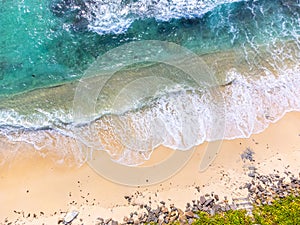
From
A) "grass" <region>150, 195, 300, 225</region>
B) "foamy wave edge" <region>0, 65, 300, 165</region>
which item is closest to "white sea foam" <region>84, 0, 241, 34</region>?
"foamy wave edge" <region>0, 65, 300, 165</region>

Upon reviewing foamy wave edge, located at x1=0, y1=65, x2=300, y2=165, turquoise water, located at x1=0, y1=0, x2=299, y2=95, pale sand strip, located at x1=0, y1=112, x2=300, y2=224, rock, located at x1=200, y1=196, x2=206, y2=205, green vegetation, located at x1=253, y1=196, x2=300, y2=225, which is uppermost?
turquoise water, located at x1=0, y1=0, x2=299, y2=95

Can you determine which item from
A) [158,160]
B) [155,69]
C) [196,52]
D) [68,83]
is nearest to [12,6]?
[68,83]

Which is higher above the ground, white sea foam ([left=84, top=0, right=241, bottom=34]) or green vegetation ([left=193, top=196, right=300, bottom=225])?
white sea foam ([left=84, top=0, right=241, bottom=34])

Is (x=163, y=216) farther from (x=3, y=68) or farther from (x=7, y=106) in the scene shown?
(x=3, y=68)

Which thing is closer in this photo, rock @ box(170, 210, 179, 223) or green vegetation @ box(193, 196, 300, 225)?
green vegetation @ box(193, 196, 300, 225)

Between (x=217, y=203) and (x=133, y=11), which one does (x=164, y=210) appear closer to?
(x=217, y=203)

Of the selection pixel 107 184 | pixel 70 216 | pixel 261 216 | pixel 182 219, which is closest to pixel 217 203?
pixel 182 219

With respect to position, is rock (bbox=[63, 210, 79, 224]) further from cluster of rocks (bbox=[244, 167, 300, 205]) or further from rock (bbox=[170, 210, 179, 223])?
cluster of rocks (bbox=[244, 167, 300, 205])
